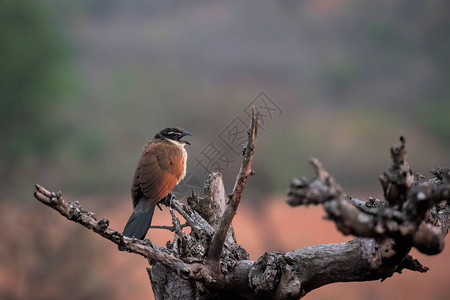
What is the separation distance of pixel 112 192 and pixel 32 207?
1097 millimetres

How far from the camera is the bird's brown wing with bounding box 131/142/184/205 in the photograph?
2.66 meters

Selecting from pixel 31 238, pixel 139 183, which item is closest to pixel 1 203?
pixel 31 238

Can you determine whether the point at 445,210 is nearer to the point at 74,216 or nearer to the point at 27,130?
the point at 74,216

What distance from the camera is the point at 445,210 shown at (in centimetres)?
212

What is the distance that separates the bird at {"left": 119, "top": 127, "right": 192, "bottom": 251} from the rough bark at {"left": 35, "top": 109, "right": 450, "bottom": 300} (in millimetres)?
189

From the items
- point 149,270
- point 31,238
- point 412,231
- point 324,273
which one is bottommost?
point 412,231

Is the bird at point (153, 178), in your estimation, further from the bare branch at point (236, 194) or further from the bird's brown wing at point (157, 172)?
the bare branch at point (236, 194)

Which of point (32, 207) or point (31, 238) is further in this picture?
point (32, 207)

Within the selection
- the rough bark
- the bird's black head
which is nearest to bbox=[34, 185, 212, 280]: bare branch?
the rough bark

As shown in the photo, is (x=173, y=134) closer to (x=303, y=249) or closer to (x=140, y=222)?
(x=140, y=222)

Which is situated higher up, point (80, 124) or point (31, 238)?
point (80, 124)

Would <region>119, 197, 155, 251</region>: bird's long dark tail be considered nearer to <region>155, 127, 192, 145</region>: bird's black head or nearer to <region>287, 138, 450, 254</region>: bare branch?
<region>155, 127, 192, 145</region>: bird's black head

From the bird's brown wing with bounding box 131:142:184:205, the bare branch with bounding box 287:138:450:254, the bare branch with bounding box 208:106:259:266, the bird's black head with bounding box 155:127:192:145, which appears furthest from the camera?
the bird's black head with bounding box 155:127:192:145

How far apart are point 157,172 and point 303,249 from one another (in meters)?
1.01
